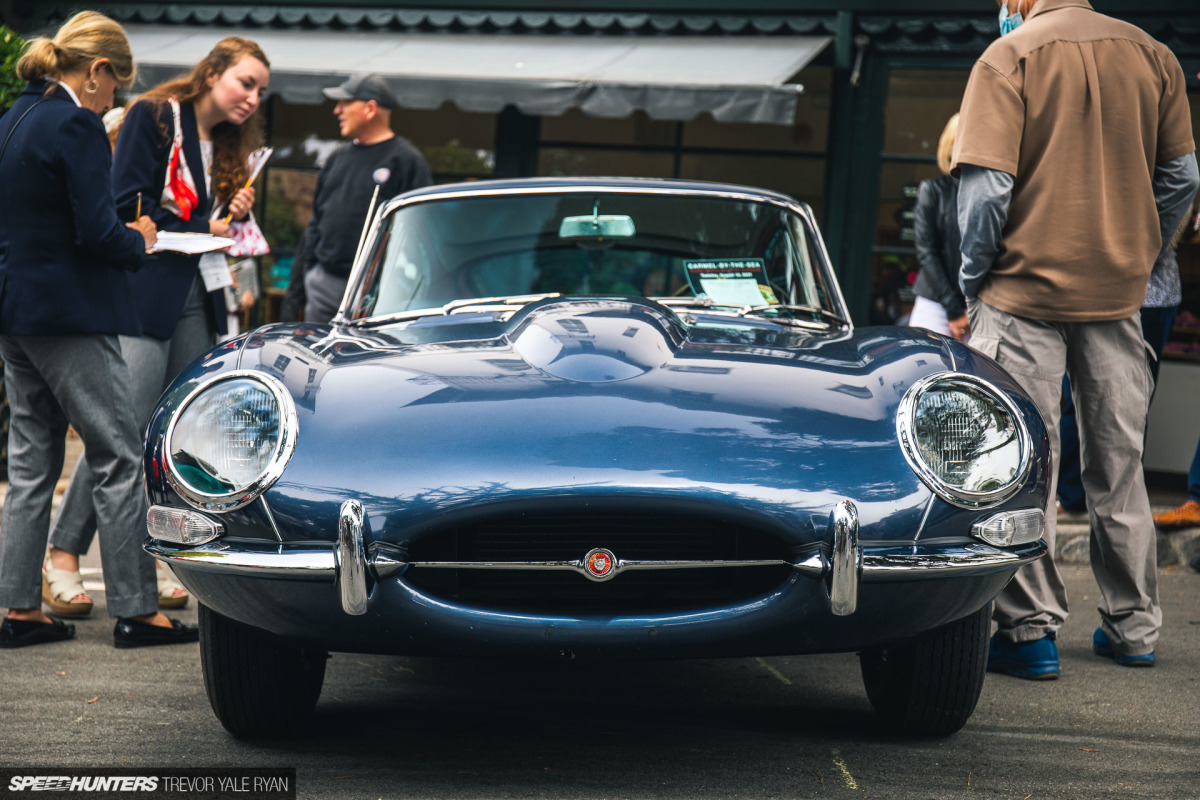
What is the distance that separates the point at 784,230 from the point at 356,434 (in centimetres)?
176

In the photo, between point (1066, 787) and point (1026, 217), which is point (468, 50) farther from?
point (1066, 787)

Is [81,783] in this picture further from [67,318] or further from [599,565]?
[67,318]

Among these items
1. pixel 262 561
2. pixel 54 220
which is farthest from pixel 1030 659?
pixel 54 220

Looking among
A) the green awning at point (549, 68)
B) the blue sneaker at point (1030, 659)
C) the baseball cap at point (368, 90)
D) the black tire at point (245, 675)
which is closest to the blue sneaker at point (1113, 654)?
the blue sneaker at point (1030, 659)

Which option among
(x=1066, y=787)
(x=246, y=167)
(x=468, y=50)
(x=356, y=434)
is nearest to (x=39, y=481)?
(x=246, y=167)

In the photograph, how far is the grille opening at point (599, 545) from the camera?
2.39m

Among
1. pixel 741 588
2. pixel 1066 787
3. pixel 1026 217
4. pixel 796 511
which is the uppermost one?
pixel 1026 217

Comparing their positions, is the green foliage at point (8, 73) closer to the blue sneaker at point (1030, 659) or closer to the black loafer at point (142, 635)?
the black loafer at point (142, 635)

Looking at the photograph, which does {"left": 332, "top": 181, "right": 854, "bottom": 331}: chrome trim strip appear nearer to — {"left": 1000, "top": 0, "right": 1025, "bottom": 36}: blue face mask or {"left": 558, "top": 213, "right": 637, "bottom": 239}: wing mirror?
{"left": 558, "top": 213, "right": 637, "bottom": 239}: wing mirror

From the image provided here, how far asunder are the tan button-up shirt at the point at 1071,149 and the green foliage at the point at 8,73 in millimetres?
4564

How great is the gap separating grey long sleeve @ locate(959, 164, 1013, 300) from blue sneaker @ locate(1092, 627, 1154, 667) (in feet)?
3.71

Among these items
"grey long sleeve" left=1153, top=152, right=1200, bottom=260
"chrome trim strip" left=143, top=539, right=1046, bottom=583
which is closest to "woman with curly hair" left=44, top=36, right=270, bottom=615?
"chrome trim strip" left=143, top=539, right=1046, bottom=583

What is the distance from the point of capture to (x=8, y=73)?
6086 mm

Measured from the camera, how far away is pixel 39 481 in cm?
373
